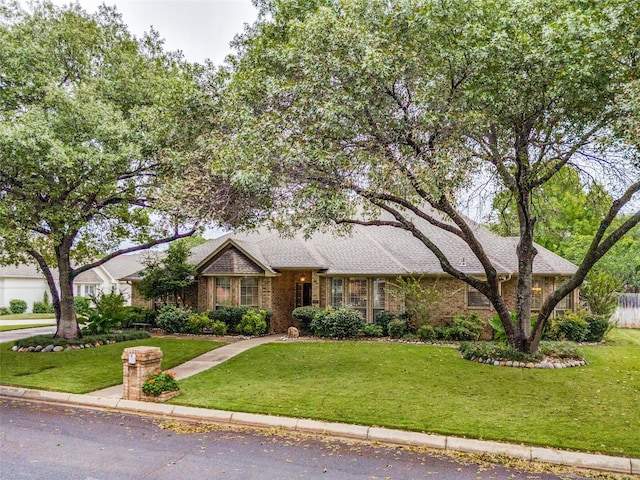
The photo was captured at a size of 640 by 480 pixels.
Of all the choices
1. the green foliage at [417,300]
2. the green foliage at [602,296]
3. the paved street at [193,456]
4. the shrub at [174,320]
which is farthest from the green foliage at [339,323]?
the paved street at [193,456]

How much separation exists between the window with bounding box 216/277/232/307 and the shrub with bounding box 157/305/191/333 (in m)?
1.35

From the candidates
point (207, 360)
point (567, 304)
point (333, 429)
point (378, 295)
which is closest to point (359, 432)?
point (333, 429)

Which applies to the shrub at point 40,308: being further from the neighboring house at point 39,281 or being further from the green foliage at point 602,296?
the green foliage at point 602,296

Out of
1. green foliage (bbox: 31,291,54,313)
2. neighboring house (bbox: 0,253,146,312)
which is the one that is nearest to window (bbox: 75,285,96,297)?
neighboring house (bbox: 0,253,146,312)

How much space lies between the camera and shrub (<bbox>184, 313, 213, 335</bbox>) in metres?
18.3

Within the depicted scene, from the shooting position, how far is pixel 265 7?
11.3 m

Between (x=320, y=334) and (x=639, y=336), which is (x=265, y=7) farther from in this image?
(x=639, y=336)

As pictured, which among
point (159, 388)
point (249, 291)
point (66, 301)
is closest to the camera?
point (159, 388)

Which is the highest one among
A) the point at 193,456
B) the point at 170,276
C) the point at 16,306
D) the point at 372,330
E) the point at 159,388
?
the point at 170,276

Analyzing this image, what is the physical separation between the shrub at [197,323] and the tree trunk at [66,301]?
3.97 meters

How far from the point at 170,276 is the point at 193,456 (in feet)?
46.4

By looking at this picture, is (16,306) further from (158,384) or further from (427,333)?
(158,384)

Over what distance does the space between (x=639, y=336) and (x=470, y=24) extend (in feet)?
54.4

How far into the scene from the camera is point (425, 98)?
8.81m
